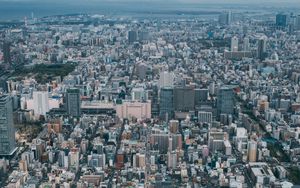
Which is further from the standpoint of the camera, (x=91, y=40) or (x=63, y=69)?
(x=91, y=40)

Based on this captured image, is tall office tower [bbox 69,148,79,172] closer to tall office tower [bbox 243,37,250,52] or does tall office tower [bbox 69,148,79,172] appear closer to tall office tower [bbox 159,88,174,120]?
tall office tower [bbox 159,88,174,120]

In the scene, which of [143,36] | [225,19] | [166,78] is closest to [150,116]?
[166,78]

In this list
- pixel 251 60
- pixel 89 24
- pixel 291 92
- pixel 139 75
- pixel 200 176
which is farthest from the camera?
pixel 89 24

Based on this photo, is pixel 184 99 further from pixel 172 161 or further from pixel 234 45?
pixel 234 45

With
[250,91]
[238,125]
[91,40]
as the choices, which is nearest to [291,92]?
[250,91]

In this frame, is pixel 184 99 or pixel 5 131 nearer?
pixel 5 131

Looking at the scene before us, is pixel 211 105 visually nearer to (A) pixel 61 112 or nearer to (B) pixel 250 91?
(B) pixel 250 91

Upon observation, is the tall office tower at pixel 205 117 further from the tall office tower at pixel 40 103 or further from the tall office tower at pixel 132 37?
the tall office tower at pixel 132 37
